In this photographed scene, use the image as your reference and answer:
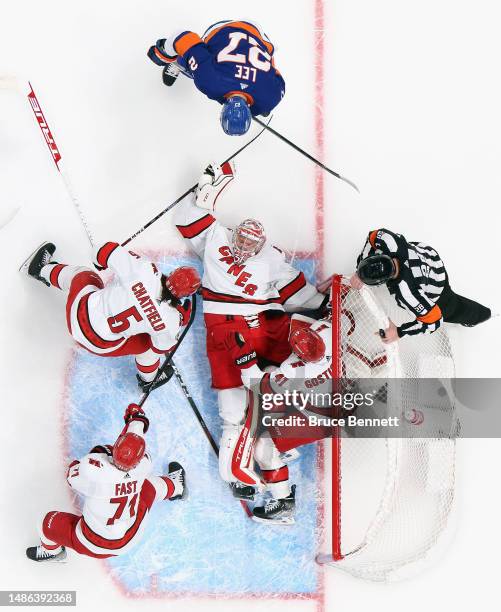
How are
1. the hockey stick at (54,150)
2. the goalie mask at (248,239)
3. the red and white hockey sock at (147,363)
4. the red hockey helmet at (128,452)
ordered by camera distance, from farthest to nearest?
the hockey stick at (54,150)
the red and white hockey sock at (147,363)
the goalie mask at (248,239)
the red hockey helmet at (128,452)

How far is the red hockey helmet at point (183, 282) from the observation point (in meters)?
2.74

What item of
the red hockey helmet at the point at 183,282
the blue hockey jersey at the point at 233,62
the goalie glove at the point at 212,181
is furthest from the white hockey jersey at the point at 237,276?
the blue hockey jersey at the point at 233,62

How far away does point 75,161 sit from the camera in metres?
3.49

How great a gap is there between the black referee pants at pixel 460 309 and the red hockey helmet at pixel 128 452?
1674 mm

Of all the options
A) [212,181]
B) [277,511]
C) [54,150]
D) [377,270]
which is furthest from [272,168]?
[277,511]

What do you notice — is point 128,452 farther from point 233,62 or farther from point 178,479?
point 233,62

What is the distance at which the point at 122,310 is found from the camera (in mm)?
2855

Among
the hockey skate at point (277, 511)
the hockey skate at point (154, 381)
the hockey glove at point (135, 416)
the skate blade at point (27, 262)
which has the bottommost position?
the hockey skate at point (277, 511)

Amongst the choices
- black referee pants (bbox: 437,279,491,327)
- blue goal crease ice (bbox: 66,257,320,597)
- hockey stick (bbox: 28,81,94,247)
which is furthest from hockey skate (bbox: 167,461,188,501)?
black referee pants (bbox: 437,279,491,327)

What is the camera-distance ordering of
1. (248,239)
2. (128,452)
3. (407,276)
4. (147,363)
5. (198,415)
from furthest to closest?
(198,415) < (147,363) < (248,239) < (407,276) < (128,452)

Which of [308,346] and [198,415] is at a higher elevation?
[308,346]

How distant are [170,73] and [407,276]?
178 centimetres

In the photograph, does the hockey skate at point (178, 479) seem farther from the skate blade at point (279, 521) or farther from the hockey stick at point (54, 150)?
the hockey stick at point (54, 150)

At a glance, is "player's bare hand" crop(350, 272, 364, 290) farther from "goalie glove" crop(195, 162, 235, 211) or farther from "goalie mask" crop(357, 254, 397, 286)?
"goalie glove" crop(195, 162, 235, 211)
